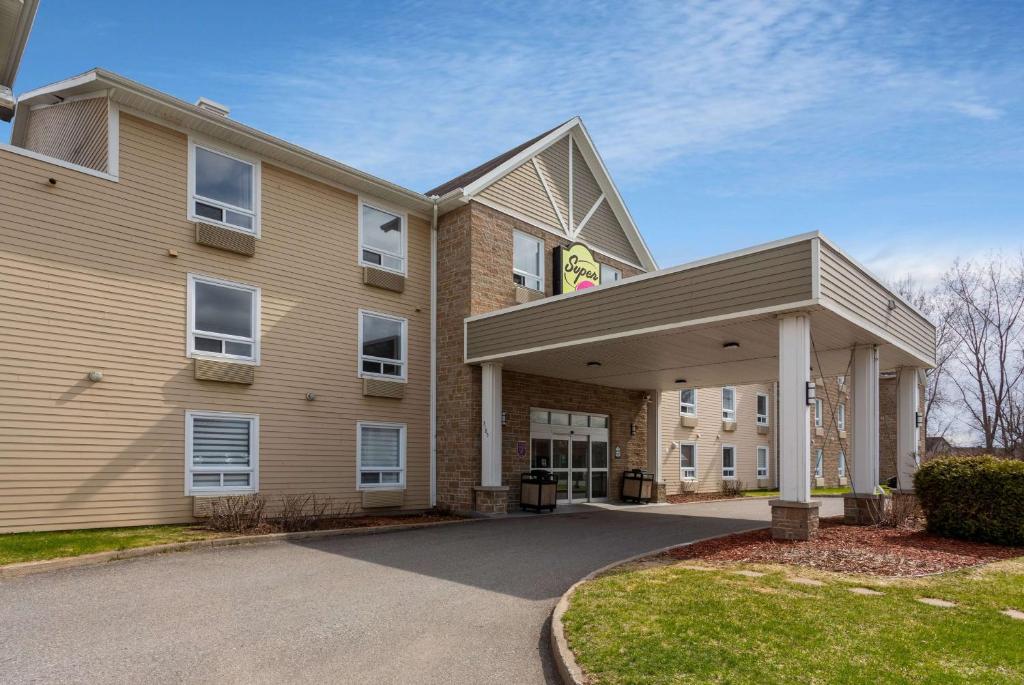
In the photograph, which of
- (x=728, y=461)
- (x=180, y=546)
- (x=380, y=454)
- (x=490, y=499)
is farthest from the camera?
(x=728, y=461)

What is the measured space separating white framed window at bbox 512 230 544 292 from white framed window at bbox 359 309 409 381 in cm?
343

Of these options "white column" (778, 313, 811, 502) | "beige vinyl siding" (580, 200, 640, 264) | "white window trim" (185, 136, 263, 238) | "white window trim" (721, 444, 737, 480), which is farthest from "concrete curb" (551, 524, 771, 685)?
"white window trim" (721, 444, 737, 480)

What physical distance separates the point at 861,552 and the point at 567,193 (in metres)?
13.5

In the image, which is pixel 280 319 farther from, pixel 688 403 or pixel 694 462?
pixel 694 462

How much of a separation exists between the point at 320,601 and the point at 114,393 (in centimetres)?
699

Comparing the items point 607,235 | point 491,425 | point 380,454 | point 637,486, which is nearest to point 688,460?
point 637,486

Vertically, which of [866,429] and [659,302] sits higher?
[659,302]

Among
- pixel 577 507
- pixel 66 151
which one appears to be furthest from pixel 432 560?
pixel 66 151

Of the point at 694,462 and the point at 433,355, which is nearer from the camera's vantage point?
the point at 433,355

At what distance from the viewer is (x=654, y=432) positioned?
23.1m

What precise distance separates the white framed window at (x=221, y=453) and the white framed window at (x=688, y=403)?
56.2 feet

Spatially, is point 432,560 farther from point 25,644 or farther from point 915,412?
point 915,412

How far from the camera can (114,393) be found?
12398mm

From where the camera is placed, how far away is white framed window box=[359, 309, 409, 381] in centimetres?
1661
